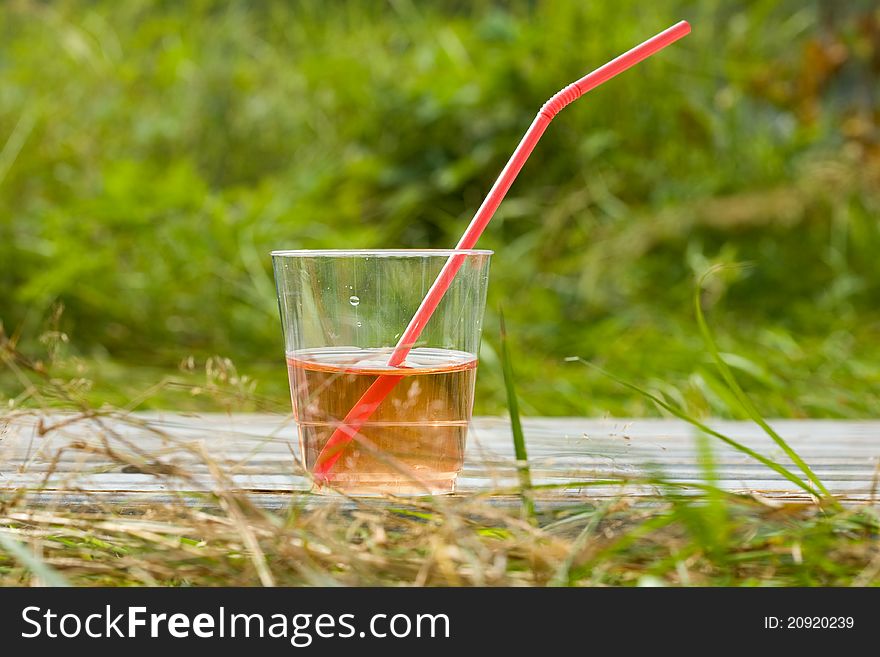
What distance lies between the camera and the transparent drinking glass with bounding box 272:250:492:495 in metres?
0.83

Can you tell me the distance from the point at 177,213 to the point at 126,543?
5.76 ft

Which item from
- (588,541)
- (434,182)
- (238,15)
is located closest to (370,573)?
(588,541)

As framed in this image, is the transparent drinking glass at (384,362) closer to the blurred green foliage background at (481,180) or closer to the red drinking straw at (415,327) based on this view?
the red drinking straw at (415,327)

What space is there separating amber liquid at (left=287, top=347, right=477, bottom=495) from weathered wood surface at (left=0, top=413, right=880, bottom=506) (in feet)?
0.11

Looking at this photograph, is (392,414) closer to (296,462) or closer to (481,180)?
(296,462)

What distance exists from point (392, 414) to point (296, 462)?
10 cm

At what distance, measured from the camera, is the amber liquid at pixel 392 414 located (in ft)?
2.73

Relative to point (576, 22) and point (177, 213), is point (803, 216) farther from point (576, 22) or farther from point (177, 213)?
point (177, 213)

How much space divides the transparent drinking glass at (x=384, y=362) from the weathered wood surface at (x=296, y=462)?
1.5 inches

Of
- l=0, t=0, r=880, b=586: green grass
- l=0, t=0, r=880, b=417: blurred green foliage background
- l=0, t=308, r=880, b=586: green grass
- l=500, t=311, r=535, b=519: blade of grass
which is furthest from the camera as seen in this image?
l=0, t=0, r=880, b=417: blurred green foliage background

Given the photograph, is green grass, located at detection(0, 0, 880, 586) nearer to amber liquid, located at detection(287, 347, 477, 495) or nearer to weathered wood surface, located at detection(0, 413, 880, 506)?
weathered wood surface, located at detection(0, 413, 880, 506)

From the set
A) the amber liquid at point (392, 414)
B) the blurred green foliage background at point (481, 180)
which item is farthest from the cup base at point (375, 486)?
the blurred green foliage background at point (481, 180)

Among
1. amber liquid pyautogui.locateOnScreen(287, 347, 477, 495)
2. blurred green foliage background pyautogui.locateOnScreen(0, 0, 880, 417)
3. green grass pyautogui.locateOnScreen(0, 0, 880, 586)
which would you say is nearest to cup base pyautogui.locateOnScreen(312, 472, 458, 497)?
amber liquid pyautogui.locateOnScreen(287, 347, 477, 495)

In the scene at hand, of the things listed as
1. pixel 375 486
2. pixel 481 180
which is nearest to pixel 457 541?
pixel 375 486
